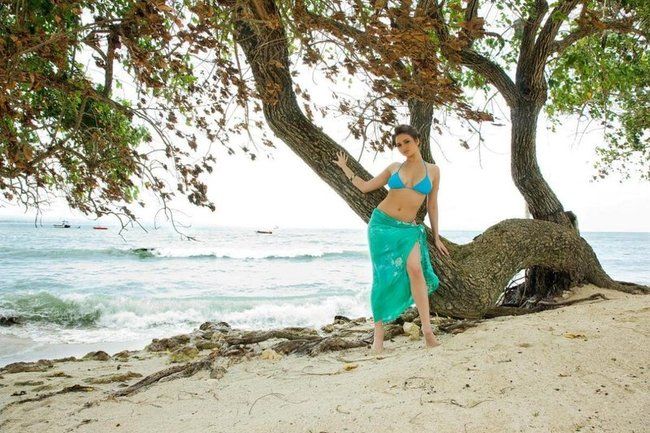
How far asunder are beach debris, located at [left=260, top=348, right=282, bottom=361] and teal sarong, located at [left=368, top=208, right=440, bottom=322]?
1046 millimetres

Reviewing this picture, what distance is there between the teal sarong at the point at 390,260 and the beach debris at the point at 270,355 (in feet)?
3.43

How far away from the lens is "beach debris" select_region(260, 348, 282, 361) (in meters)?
4.53

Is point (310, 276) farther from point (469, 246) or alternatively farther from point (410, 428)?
point (410, 428)

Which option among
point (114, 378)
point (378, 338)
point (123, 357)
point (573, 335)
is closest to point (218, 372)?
point (114, 378)

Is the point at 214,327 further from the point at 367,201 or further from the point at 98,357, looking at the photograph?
the point at 367,201

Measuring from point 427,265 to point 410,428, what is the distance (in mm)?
2207

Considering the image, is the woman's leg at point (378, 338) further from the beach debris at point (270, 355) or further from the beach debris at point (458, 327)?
the beach debris at point (270, 355)

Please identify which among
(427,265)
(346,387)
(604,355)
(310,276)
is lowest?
(310,276)

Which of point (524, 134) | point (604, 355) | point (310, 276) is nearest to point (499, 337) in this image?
point (604, 355)

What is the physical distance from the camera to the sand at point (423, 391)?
2447 millimetres

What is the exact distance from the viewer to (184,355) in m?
5.59

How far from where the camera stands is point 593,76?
7.10 metres

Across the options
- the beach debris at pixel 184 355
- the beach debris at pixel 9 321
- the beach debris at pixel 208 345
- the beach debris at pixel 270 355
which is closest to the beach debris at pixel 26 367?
the beach debris at pixel 184 355

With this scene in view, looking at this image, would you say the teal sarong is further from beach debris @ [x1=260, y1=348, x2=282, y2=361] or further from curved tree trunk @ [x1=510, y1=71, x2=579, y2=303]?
curved tree trunk @ [x1=510, y1=71, x2=579, y2=303]
